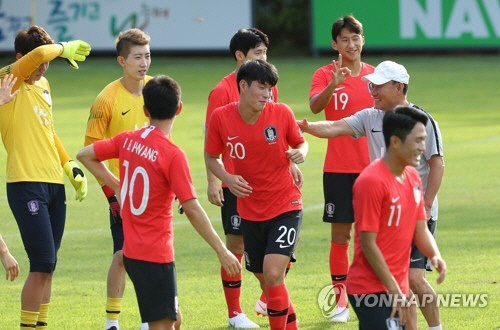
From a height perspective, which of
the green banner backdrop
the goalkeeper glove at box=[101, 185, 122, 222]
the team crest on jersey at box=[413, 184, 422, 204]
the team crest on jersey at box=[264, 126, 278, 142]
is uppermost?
the green banner backdrop

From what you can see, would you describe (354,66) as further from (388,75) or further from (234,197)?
(388,75)

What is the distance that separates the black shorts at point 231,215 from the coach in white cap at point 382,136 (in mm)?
1607

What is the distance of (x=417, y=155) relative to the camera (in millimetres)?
6973

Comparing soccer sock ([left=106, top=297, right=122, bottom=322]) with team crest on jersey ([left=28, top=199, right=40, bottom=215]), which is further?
soccer sock ([left=106, top=297, right=122, bottom=322])

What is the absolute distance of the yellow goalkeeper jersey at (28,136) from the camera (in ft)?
29.0

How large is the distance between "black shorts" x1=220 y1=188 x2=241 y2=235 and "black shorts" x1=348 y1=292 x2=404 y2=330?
3.25 metres

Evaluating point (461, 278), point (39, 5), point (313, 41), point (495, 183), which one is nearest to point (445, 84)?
point (313, 41)

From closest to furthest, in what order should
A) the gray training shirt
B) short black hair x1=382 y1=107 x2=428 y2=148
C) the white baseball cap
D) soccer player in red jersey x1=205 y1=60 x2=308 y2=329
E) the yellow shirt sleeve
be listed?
short black hair x1=382 y1=107 x2=428 y2=148
the white baseball cap
the gray training shirt
the yellow shirt sleeve
soccer player in red jersey x1=205 y1=60 x2=308 y2=329

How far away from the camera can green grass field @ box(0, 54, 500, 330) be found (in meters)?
10.3

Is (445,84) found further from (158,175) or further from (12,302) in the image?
(158,175)

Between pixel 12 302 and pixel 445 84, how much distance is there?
22.0m

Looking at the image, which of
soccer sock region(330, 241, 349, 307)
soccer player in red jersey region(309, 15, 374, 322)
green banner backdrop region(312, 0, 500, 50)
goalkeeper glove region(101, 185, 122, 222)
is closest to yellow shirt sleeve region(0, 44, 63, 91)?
goalkeeper glove region(101, 185, 122, 222)

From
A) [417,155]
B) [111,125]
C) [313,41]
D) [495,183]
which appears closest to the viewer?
[417,155]

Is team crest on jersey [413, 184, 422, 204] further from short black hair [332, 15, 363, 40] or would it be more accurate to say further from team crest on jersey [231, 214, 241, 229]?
short black hair [332, 15, 363, 40]
